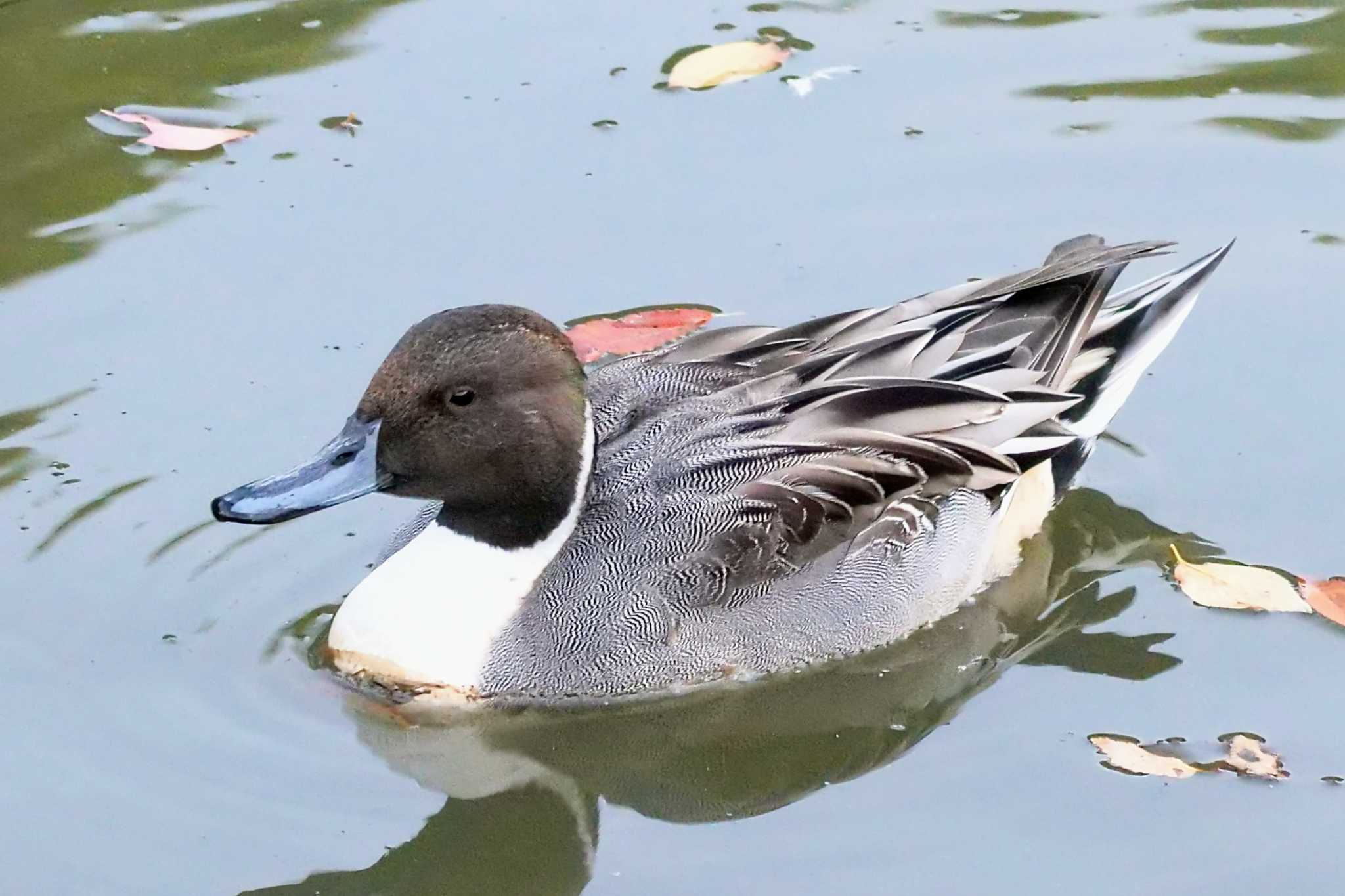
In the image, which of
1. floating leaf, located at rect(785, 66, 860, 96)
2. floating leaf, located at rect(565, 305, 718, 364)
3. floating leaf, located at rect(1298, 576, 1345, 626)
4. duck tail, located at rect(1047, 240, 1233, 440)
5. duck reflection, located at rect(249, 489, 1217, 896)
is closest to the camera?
duck reflection, located at rect(249, 489, 1217, 896)

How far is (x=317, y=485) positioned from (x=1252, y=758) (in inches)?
94.0

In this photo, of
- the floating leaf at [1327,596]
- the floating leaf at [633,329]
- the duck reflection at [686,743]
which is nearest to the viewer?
the duck reflection at [686,743]

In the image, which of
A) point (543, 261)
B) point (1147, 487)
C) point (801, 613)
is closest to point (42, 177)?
point (543, 261)

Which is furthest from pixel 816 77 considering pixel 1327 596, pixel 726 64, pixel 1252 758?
pixel 1252 758

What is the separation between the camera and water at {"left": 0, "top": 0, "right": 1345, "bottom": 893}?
16.1ft

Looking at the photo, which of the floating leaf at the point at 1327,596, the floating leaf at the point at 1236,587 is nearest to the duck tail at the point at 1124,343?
the floating leaf at the point at 1236,587

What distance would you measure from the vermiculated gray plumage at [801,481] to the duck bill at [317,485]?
604mm

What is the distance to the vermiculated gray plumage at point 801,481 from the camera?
17.5 ft

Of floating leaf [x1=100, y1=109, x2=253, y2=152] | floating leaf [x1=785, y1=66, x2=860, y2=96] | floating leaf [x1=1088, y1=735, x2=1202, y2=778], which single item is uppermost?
floating leaf [x1=785, y1=66, x2=860, y2=96]

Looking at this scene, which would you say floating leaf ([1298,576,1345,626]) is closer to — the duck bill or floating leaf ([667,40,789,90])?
the duck bill

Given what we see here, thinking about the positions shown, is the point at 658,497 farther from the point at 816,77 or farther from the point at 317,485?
the point at 816,77

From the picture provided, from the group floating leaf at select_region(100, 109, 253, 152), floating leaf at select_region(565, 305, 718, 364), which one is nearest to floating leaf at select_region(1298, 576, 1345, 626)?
floating leaf at select_region(565, 305, 718, 364)

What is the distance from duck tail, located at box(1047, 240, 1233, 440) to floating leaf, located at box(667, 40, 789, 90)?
2.41m

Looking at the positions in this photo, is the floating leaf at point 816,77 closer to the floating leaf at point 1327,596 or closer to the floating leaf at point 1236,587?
the floating leaf at point 1236,587
